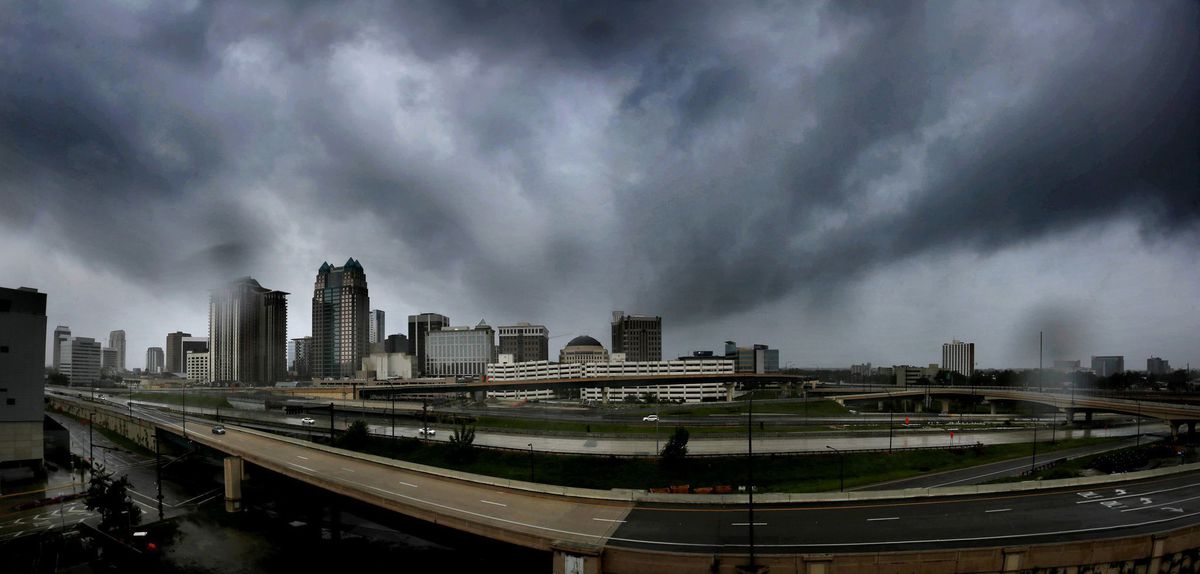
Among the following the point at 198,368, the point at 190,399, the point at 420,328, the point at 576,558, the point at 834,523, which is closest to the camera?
the point at 576,558

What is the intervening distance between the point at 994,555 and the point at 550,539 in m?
11.4

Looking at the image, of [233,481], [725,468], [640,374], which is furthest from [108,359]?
[725,468]

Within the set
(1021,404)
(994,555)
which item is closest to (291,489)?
(994,555)

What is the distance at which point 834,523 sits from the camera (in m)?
15.6

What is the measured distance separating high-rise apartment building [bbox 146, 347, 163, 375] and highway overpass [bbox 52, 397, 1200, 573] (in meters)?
143

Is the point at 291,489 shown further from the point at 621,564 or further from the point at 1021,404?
the point at 1021,404

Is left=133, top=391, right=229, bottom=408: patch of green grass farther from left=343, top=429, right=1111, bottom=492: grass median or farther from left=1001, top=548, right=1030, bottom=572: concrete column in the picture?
left=1001, top=548, right=1030, bottom=572: concrete column

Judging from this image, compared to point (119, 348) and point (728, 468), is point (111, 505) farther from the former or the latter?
point (119, 348)

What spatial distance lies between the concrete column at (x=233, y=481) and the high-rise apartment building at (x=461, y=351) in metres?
Answer: 108

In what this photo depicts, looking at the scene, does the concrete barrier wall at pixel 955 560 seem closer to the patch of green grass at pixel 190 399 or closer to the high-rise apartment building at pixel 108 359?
the patch of green grass at pixel 190 399

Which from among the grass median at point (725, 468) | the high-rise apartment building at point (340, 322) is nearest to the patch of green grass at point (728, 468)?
the grass median at point (725, 468)

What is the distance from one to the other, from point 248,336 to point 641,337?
87554 mm

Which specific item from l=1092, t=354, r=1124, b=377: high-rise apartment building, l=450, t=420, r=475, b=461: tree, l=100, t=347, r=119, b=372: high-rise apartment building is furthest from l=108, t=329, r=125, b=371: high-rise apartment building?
l=1092, t=354, r=1124, b=377: high-rise apartment building

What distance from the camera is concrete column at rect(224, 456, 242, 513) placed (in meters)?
31.7
